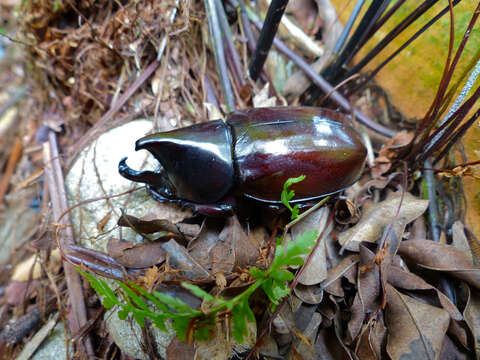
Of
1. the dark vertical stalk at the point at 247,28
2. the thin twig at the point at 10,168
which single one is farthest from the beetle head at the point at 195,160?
the thin twig at the point at 10,168

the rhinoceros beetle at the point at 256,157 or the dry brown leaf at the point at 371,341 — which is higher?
the rhinoceros beetle at the point at 256,157

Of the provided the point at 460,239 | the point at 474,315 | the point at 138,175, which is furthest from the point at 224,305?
the point at 460,239

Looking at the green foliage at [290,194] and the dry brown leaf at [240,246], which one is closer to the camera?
the green foliage at [290,194]

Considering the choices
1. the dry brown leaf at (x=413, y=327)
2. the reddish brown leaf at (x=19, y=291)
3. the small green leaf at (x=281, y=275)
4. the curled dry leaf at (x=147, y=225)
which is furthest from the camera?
the reddish brown leaf at (x=19, y=291)

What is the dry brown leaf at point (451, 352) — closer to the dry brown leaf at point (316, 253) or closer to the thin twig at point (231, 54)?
the dry brown leaf at point (316, 253)

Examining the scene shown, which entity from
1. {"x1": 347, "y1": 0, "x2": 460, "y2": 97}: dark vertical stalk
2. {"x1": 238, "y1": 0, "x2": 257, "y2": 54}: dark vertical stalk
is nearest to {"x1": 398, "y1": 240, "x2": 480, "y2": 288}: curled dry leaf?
{"x1": 347, "y1": 0, "x2": 460, "y2": 97}: dark vertical stalk

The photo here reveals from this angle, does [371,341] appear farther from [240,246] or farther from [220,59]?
[220,59]
